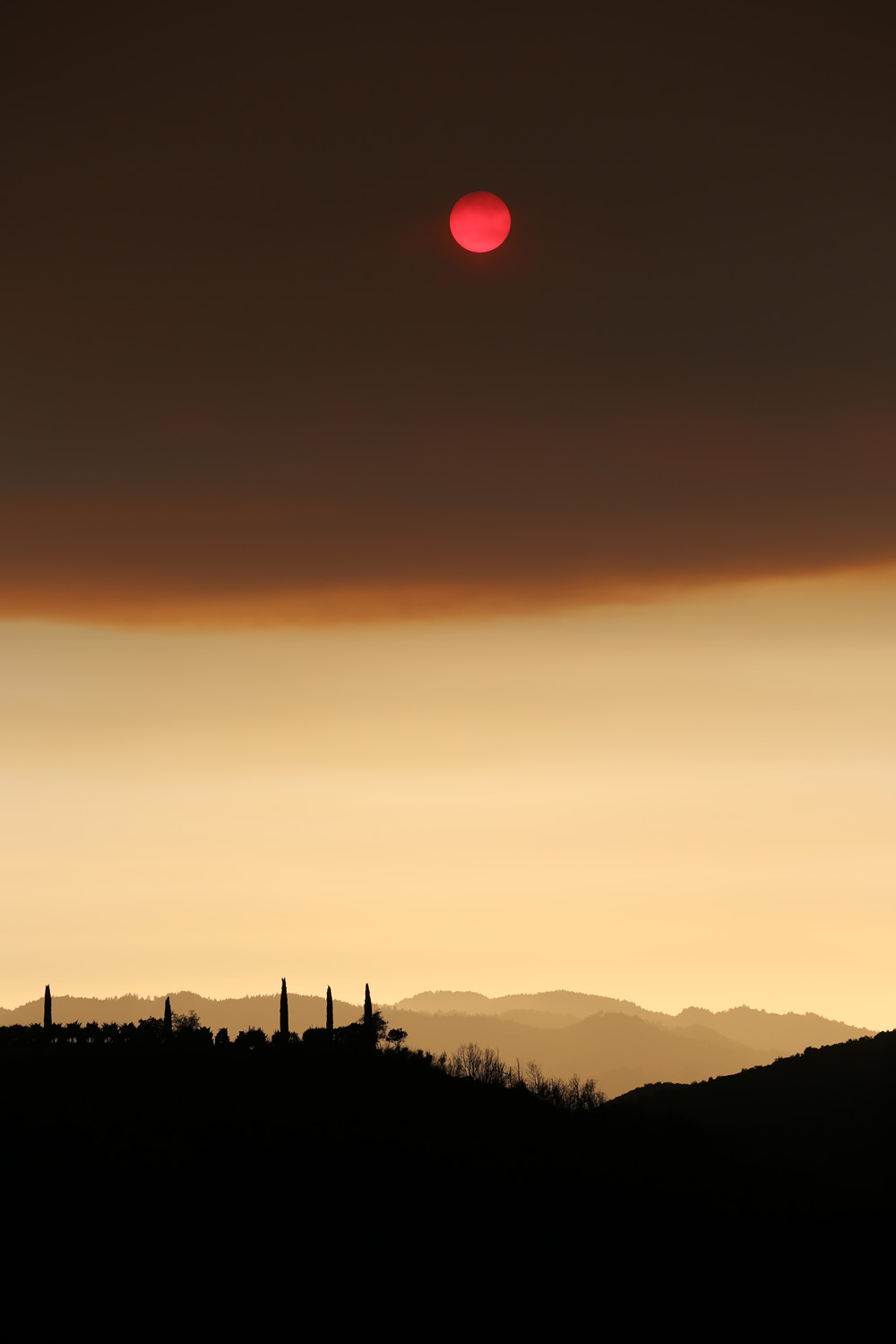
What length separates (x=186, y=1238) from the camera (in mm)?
17281

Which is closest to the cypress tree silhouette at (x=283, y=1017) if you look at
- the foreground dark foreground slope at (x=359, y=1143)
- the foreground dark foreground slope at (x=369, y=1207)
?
the foreground dark foreground slope at (x=359, y=1143)

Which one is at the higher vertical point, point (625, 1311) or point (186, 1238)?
point (186, 1238)

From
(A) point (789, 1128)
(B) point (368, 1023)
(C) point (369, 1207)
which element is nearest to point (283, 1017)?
(B) point (368, 1023)

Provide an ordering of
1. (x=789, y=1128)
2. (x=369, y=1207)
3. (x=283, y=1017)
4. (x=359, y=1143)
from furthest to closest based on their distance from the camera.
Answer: (x=789, y=1128), (x=283, y=1017), (x=359, y=1143), (x=369, y=1207)

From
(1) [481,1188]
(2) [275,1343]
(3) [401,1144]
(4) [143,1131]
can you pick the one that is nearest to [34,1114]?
(4) [143,1131]

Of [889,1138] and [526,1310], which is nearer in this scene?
[526,1310]

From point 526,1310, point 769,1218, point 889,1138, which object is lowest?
point 889,1138

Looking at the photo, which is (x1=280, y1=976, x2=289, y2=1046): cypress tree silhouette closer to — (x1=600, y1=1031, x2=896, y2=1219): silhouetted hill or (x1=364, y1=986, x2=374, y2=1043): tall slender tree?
(x1=364, y1=986, x2=374, y2=1043): tall slender tree

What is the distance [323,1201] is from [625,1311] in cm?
587

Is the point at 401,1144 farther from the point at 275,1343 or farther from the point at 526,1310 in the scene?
the point at 275,1343

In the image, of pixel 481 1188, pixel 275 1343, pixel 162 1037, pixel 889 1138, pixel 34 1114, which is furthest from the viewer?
pixel 889 1138

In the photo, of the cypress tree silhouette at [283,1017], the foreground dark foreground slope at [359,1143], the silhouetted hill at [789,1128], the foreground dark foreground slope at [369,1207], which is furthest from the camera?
the cypress tree silhouette at [283,1017]

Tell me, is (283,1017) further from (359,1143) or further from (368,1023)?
(359,1143)

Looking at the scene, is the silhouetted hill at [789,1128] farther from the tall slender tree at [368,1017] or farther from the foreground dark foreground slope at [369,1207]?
the tall slender tree at [368,1017]
